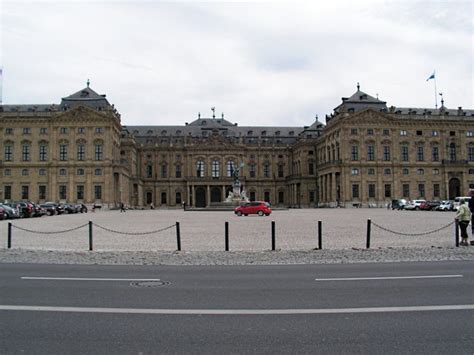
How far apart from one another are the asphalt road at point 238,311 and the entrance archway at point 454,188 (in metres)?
83.5

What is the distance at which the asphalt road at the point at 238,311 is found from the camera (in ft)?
18.7

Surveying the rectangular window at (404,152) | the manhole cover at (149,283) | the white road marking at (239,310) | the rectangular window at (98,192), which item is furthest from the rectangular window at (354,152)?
the white road marking at (239,310)

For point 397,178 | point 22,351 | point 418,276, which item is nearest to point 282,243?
point 418,276

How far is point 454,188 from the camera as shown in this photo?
3433 inches

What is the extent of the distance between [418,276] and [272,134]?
11042 centimetres

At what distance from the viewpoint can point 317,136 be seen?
107500 millimetres

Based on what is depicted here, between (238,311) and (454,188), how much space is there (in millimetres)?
90105

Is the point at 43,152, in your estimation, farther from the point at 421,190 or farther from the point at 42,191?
the point at 421,190

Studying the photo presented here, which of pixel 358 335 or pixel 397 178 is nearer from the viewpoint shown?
pixel 358 335

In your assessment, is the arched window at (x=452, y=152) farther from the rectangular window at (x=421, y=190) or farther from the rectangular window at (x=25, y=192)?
the rectangular window at (x=25, y=192)

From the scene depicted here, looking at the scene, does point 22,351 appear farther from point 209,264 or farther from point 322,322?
point 209,264

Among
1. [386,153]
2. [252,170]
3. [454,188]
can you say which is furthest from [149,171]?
[454,188]

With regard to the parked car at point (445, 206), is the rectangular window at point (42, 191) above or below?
above

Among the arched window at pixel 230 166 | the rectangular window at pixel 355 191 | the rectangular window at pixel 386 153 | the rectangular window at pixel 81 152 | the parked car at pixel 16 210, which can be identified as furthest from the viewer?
the arched window at pixel 230 166
